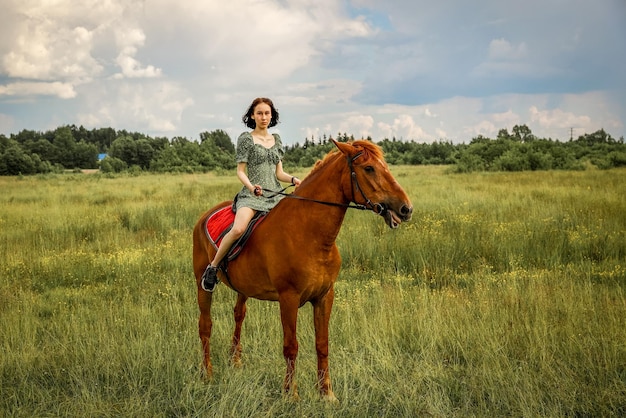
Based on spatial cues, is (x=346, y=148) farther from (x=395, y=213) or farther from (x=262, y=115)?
(x=262, y=115)

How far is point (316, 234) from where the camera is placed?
398 cm

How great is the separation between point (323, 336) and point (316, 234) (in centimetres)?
92

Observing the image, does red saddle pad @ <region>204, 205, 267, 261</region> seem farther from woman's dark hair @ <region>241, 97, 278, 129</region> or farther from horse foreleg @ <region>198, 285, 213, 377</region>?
woman's dark hair @ <region>241, 97, 278, 129</region>

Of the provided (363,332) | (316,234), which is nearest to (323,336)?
(316,234)

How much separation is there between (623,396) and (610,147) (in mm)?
57391

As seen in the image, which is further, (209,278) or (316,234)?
(209,278)

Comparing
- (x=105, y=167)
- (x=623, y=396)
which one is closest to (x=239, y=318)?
(x=623, y=396)

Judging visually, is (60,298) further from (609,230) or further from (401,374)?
(609,230)

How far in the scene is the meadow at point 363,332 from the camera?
14.1ft

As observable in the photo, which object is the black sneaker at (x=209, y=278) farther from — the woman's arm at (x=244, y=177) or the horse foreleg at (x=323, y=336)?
the horse foreleg at (x=323, y=336)

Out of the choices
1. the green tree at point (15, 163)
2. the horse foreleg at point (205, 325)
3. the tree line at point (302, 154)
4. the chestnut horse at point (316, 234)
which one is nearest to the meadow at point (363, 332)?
the horse foreleg at point (205, 325)

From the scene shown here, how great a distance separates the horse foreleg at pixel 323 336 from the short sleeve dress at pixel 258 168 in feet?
3.29

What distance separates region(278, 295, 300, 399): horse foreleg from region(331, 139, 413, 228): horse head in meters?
0.95

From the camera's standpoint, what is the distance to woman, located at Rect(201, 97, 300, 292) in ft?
15.0
